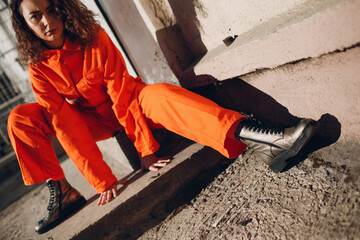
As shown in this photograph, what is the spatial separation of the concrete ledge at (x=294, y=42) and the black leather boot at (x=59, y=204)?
1.48 meters

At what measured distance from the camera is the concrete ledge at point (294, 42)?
987 millimetres

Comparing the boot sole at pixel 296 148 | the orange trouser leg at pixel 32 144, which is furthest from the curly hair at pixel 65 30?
the boot sole at pixel 296 148

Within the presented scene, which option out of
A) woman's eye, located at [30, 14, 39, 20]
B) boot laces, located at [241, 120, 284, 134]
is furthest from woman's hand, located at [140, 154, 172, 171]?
woman's eye, located at [30, 14, 39, 20]

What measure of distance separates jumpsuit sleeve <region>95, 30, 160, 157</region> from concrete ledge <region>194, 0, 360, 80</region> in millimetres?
660

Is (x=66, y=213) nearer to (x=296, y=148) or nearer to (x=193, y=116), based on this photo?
(x=193, y=116)

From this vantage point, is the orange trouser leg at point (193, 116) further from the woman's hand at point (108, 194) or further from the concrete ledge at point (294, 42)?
the woman's hand at point (108, 194)

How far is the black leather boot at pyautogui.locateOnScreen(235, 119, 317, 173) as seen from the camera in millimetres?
1197

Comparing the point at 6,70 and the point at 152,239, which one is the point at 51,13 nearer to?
the point at 152,239

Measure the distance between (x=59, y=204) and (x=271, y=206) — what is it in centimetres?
150

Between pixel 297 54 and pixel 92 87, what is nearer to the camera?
pixel 297 54

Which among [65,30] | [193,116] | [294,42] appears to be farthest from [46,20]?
[294,42]

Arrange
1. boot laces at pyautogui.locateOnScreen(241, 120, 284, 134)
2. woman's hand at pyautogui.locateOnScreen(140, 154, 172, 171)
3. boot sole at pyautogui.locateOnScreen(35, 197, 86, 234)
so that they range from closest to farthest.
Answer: boot laces at pyautogui.locateOnScreen(241, 120, 284, 134) < boot sole at pyautogui.locateOnScreen(35, 197, 86, 234) < woman's hand at pyautogui.locateOnScreen(140, 154, 172, 171)

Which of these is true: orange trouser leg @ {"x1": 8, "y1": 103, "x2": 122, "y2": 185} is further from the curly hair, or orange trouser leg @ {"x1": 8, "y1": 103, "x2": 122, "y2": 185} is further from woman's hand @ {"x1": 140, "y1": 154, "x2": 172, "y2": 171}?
woman's hand @ {"x1": 140, "y1": 154, "x2": 172, "y2": 171}

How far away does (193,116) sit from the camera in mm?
1410
